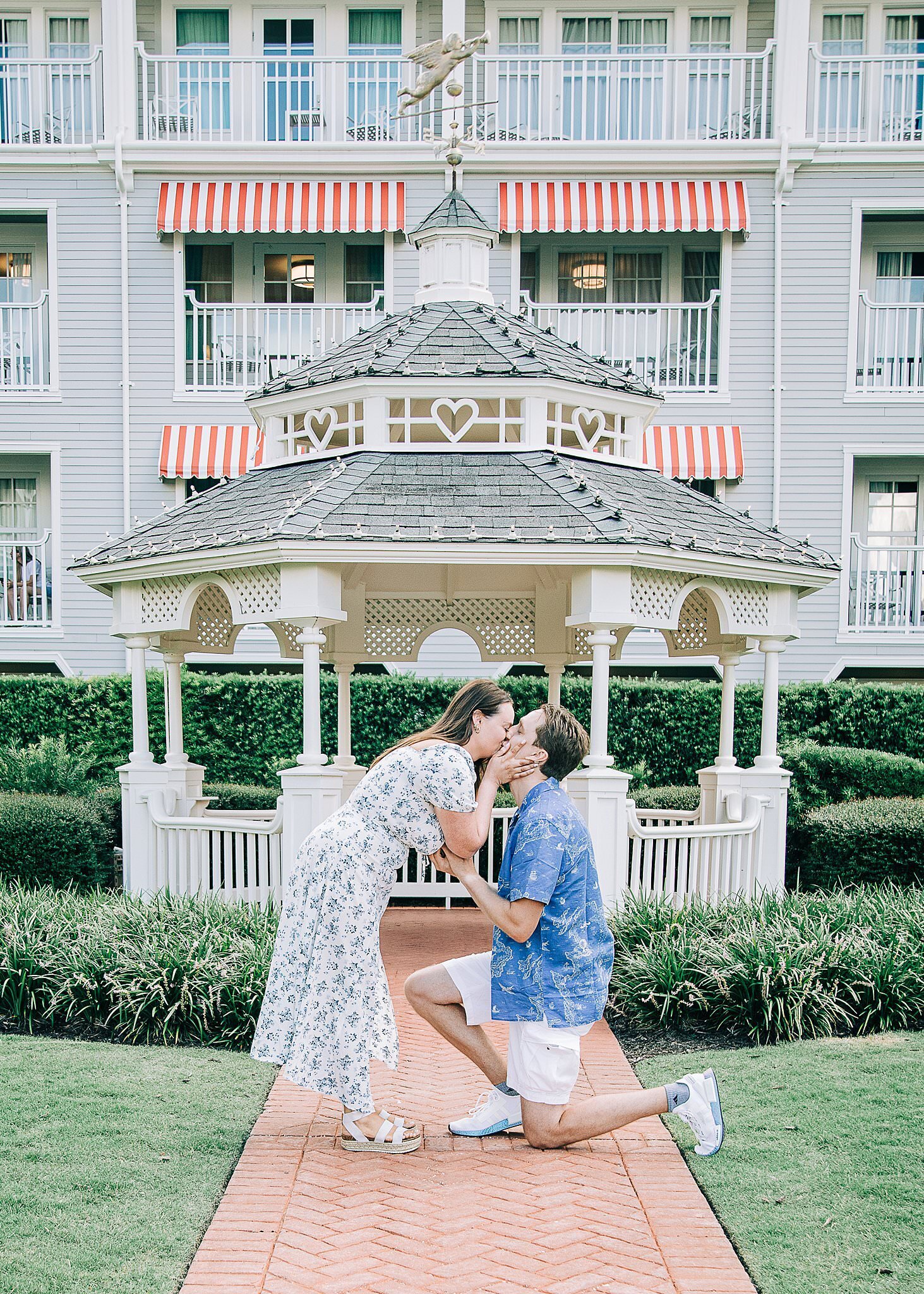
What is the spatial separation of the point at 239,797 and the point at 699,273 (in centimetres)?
1188

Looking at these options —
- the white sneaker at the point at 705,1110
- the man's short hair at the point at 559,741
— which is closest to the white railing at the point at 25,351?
the man's short hair at the point at 559,741

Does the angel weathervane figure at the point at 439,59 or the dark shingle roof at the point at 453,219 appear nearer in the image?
the angel weathervane figure at the point at 439,59

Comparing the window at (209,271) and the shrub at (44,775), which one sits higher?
the window at (209,271)

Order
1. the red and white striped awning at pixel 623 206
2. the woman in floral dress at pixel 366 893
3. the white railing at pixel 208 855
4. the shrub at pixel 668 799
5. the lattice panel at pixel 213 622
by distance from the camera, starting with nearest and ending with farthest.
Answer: the woman in floral dress at pixel 366 893, the white railing at pixel 208 855, the lattice panel at pixel 213 622, the shrub at pixel 668 799, the red and white striped awning at pixel 623 206

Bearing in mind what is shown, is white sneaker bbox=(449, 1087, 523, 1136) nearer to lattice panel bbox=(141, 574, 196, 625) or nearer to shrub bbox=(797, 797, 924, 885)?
lattice panel bbox=(141, 574, 196, 625)

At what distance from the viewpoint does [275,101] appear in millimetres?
18938

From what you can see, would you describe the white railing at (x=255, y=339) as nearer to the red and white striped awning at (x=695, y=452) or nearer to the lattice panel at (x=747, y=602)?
the red and white striped awning at (x=695, y=452)

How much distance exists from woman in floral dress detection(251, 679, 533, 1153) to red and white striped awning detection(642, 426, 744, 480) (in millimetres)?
13305

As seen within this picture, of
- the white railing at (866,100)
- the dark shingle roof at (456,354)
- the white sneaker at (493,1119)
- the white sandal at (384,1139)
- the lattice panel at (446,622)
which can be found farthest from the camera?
the white railing at (866,100)

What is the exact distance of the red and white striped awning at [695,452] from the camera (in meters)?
17.7

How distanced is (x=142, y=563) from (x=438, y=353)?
2821mm

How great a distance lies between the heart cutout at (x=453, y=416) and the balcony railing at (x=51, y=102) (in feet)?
39.7

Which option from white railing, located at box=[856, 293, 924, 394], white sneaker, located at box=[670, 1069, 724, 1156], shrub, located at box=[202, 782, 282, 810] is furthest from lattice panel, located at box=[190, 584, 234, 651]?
white railing, located at box=[856, 293, 924, 394]

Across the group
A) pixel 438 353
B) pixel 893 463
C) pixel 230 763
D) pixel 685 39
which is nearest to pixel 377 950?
pixel 438 353
